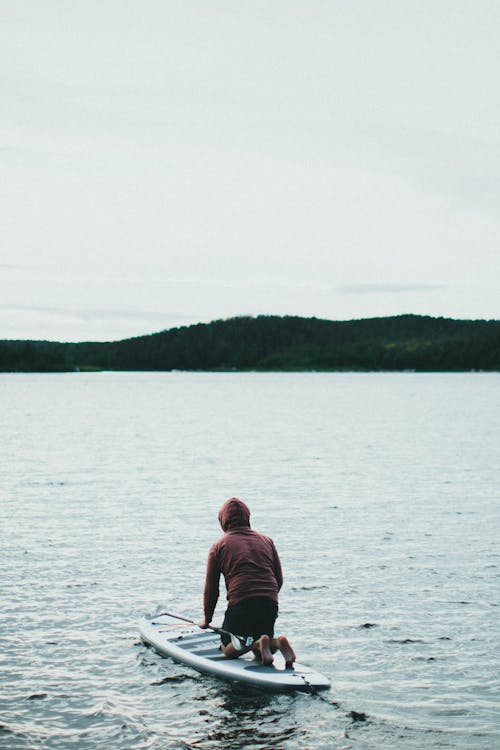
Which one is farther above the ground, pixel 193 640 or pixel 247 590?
pixel 247 590

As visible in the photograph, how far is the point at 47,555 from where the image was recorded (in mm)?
20359

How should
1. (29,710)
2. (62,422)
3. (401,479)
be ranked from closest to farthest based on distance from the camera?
1. (29,710)
2. (401,479)
3. (62,422)

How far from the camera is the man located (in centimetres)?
1121

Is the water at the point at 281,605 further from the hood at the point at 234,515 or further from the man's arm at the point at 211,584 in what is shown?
the hood at the point at 234,515

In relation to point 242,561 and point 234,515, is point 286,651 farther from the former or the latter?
point 234,515

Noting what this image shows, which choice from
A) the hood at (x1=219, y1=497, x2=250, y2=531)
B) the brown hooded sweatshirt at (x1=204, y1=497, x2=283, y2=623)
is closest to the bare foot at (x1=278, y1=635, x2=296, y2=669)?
the brown hooded sweatshirt at (x1=204, y1=497, x2=283, y2=623)

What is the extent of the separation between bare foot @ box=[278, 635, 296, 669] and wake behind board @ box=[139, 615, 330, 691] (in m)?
0.09

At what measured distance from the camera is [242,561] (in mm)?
11250

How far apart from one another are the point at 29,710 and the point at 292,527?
14957 millimetres

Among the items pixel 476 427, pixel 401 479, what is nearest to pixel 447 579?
pixel 401 479

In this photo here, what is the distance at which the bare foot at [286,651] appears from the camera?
37.1 ft

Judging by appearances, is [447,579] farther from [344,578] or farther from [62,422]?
[62,422]

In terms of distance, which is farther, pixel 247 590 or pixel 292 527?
pixel 292 527

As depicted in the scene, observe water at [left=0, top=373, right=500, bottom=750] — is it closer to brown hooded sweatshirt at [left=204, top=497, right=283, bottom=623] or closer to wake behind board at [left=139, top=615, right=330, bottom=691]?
wake behind board at [left=139, top=615, right=330, bottom=691]
